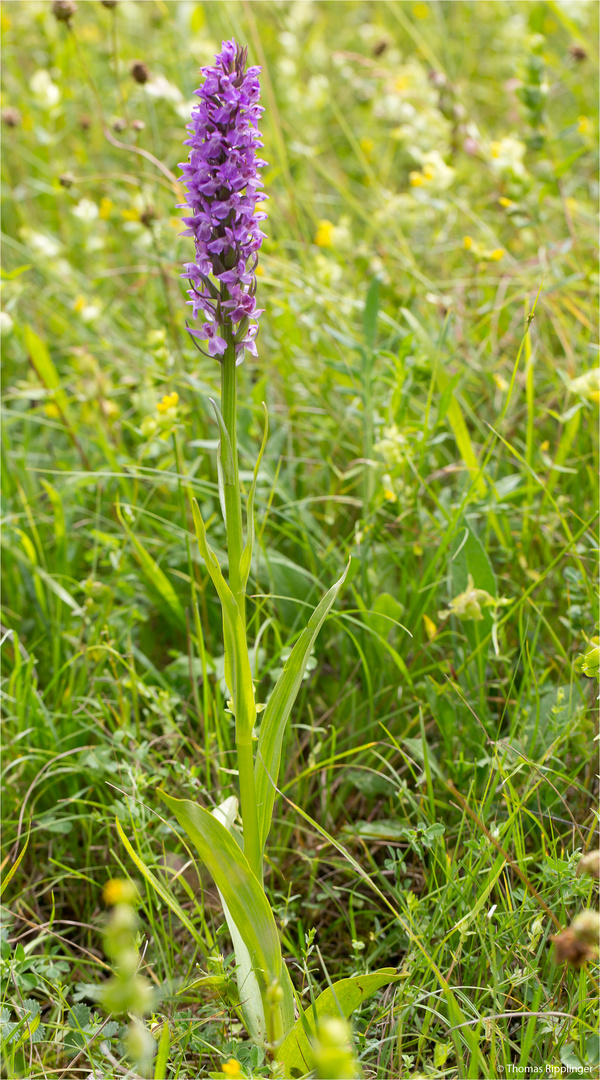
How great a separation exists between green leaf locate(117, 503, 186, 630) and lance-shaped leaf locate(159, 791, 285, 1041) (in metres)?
0.84

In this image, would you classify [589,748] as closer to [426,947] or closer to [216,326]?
[426,947]

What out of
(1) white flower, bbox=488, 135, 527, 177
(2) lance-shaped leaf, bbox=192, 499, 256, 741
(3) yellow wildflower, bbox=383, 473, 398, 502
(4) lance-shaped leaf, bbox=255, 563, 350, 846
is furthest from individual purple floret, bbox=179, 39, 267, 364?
(1) white flower, bbox=488, 135, 527, 177

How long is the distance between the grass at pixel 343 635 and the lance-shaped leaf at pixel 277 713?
0.08m

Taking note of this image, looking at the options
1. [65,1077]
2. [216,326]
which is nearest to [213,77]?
[216,326]

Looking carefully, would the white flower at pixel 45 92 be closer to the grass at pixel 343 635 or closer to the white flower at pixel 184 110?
the grass at pixel 343 635

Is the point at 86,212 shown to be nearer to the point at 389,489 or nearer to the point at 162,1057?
the point at 389,489

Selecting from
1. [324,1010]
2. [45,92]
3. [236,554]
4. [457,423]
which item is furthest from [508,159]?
[324,1010]

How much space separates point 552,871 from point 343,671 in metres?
0.73

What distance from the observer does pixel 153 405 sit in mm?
2451

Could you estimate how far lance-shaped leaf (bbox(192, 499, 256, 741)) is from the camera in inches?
49.9

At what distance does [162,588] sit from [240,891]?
927mm

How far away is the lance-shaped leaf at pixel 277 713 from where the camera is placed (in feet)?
4.31

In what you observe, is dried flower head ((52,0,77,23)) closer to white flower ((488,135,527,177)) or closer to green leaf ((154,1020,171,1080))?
white flower ((488,135,527,177))

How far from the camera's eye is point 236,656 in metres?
1.30
